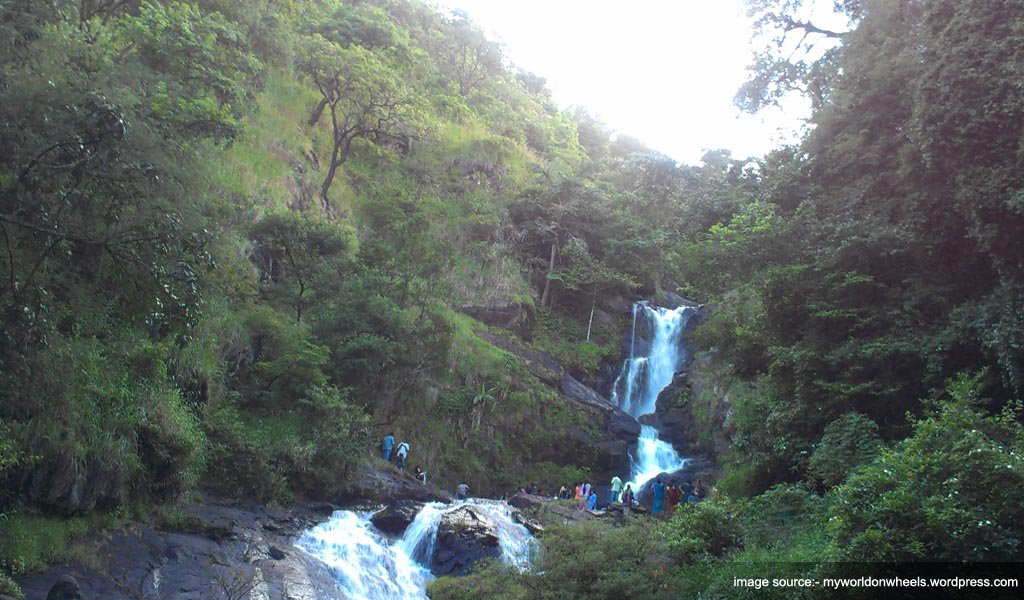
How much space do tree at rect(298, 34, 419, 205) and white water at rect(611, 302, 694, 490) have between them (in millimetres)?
14465

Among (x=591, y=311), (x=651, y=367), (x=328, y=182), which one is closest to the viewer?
(x=328, y=182)

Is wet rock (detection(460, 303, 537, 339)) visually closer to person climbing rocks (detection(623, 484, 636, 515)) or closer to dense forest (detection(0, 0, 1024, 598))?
dense forest (detection(0, 0, 1024, 598))

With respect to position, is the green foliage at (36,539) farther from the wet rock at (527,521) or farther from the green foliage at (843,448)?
the green foliage at (843,448)

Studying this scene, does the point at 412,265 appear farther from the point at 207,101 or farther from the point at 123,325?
the point at 123,325

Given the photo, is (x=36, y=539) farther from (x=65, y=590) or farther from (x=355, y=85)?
(x=355, y=85)

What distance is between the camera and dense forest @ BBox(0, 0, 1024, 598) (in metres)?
8.42

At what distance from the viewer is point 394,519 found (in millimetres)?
16391

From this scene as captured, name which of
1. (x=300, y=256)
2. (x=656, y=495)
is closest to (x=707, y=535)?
(x=656, y=495)

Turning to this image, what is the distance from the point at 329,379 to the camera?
19.7m

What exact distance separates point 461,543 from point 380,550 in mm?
1756

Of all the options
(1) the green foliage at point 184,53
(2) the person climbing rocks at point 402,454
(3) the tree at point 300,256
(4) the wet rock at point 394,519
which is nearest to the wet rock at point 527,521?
(4) the wet rock at point 394,519

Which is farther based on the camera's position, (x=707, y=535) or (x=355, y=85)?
(x=355, y=85)

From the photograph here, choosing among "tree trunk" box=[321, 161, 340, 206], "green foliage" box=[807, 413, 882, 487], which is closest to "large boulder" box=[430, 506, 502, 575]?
"green foliage" box=[807, 413, 882, 487]

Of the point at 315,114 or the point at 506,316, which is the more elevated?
the point at 315,114
